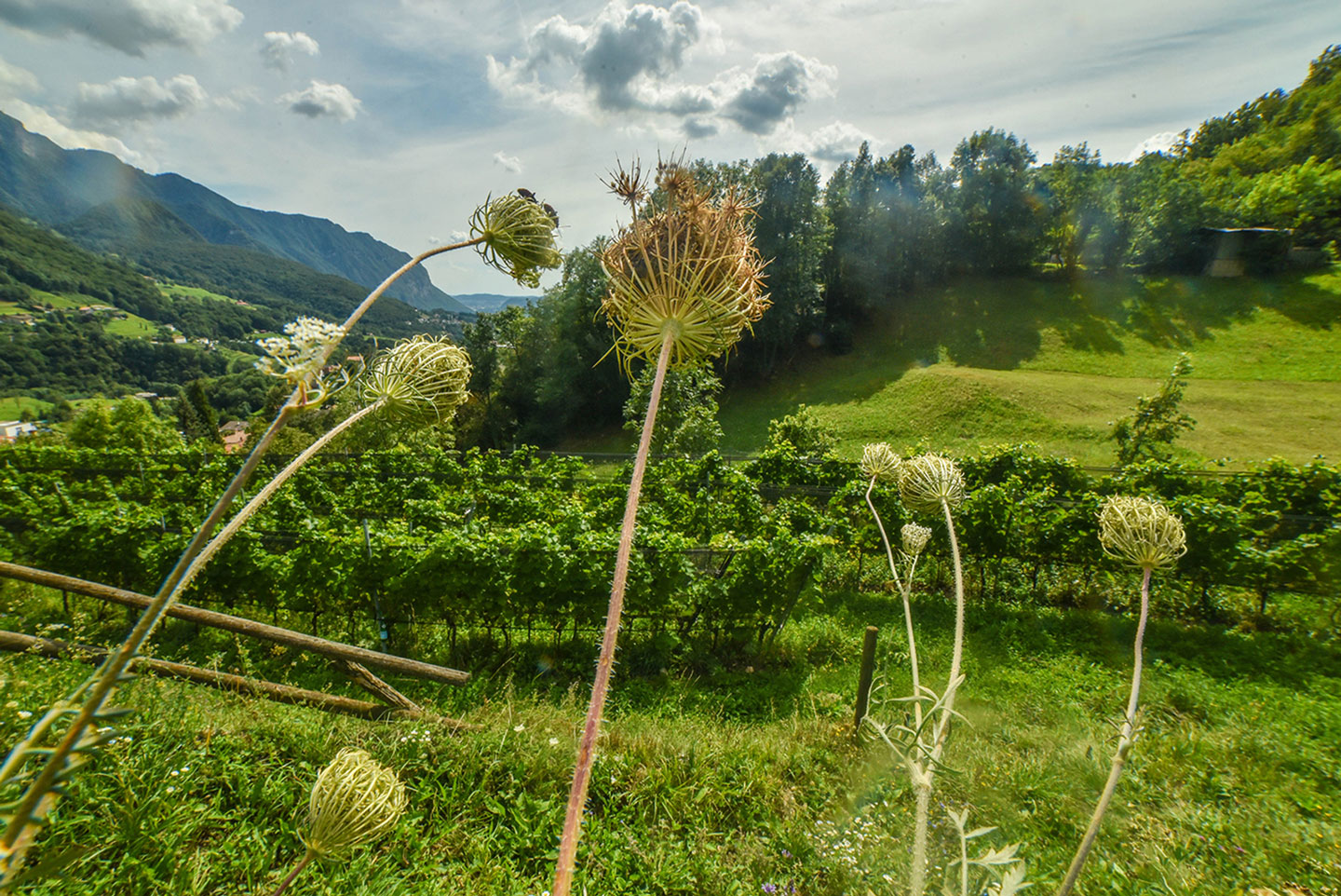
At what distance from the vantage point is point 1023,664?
28.9 ft

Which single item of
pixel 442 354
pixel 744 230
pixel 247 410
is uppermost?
pixel 744 230

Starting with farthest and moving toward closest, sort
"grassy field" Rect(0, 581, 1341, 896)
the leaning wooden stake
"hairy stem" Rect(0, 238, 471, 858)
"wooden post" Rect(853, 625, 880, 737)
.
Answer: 1. "wooden post" Rect(853, 625, 880, 737)
2. the leaning wooden stake
3. "grassy field" Rect(0, 581, 1341, 896)
4. "hairy stem" Rect(0, 238, 471, 858)

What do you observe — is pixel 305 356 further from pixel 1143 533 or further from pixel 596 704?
pixel 1143 533

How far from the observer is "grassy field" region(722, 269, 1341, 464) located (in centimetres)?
2578

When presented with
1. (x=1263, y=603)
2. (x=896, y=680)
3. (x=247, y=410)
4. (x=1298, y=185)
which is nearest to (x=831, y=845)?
(x=896, y=680)

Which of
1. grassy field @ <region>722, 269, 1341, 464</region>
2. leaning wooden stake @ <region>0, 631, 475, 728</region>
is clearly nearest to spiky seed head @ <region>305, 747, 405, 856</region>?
leaning wooden stake @ <region>0, 631, 475, 728</region>

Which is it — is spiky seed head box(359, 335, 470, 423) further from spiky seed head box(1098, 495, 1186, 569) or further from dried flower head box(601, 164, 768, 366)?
spiky seed head box(1098, 495, 1186, 569)

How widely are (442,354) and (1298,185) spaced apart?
6536 cm

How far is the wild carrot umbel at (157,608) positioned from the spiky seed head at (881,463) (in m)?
2.56

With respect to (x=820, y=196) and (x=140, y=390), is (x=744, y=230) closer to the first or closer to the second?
(x=820, y=196)

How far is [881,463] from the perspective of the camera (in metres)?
3.63

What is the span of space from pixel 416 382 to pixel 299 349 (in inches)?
21.7

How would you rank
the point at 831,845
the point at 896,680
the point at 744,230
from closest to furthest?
the point at 744,230
the point at 831,845
the point at 896,680

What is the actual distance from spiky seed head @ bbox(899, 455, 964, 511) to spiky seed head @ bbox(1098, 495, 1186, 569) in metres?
0.61
